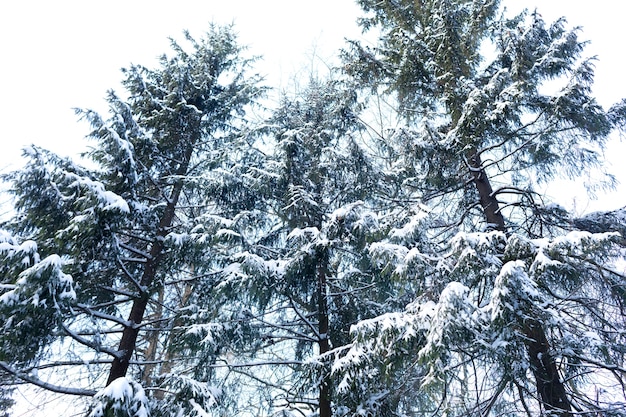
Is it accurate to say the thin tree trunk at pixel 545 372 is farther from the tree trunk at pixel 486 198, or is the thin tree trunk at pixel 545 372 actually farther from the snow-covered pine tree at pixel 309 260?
the snow-covered pine tree at pixel 309 260

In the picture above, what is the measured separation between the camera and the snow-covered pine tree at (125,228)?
457cm

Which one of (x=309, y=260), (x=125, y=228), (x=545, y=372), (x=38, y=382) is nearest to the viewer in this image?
(x=38, y=382)

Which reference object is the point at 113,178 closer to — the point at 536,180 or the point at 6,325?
the point at 6,325

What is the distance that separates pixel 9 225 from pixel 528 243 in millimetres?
7794

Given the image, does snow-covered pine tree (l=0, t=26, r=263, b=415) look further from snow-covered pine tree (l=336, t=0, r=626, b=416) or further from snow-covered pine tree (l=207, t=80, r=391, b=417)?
snow-covered pine tree (l=336, t=0, r=626, b=416)

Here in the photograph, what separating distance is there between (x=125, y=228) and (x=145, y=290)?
1148 mm

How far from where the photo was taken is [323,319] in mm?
6957

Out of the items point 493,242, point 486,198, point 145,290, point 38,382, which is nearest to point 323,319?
point 145,290

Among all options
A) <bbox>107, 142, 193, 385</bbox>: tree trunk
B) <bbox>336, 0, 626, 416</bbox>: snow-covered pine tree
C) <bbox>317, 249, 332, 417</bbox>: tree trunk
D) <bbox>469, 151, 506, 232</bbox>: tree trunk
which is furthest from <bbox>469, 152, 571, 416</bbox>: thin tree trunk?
<bbox>107, 142, 193, 385</bbox>: tree trunk

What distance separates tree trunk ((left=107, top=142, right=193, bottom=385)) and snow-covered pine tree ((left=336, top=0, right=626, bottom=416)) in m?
3.58

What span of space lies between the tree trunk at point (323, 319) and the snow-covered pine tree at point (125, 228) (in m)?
1.86

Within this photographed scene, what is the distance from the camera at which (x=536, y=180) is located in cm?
724

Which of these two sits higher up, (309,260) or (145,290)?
(309,260)

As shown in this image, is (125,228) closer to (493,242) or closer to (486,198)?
(493,242)
